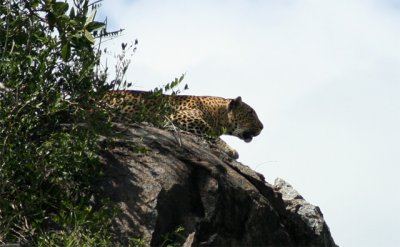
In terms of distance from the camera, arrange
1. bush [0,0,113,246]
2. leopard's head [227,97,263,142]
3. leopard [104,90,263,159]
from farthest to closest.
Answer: leopard's head [227,97,263,142] < leopard [104,90,263,159] < bush [0,0,113,246]

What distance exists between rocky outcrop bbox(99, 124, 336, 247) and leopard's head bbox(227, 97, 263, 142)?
19.5ft

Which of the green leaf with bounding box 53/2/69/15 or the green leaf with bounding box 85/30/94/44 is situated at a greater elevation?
the green leaf with bounding box 53/2/69/15

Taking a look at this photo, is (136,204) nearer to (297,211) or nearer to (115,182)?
(115,182)

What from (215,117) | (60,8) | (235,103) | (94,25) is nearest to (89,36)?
(94,25)

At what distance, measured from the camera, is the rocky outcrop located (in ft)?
43.0

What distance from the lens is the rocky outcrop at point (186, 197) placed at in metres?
13.1

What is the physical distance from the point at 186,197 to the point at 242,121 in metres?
7.98

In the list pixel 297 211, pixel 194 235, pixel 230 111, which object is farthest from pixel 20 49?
pixel 230 111

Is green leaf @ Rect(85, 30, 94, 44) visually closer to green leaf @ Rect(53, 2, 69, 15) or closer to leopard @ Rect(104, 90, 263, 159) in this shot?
green leaf @ Rect(53, 2, 69, 15)

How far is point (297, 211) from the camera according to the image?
1593 centimetres

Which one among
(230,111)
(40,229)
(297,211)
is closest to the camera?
(40,229)

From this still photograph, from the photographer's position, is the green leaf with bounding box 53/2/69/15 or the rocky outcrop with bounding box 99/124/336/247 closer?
the green leaf with bounding box 53/2/69/15

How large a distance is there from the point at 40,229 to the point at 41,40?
222 centimetres

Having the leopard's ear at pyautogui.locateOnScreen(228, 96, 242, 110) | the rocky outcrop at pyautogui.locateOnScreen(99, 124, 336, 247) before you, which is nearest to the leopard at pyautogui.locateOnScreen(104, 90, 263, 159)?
the leopard's ear at pyautogui.locateOnScreen(228, 96, 242, 110)
